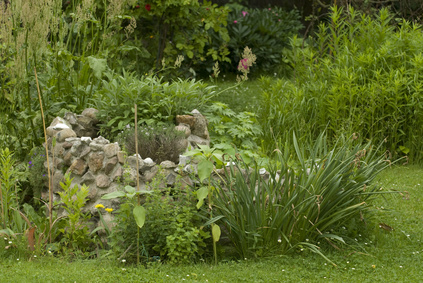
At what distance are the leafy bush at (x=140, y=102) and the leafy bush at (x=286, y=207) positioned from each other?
4.38ft

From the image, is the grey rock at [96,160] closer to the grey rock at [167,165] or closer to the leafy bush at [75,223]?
the leafy bush at [75,223]

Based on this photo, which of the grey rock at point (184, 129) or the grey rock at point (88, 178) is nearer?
the grey rock at point (88, 178)

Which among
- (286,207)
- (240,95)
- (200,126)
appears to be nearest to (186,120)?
(200,126)

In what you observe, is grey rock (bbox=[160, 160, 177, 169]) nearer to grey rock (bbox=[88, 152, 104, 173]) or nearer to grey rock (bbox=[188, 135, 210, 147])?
grey rock (bbox=[88, 152, 104, 173])

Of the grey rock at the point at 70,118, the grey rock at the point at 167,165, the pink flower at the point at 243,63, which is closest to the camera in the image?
the grey rock at the point at 167,165

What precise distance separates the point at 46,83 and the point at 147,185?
2083 millimetres

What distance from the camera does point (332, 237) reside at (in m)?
A: 4.05

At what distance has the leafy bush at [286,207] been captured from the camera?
13.4ft

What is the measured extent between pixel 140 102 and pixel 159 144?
59 centimetres

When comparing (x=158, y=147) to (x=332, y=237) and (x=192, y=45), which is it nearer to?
(x=332, y=237)

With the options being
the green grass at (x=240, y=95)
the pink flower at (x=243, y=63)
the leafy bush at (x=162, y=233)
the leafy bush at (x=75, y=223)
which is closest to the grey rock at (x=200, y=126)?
the pink flower at (x=243, y=63)

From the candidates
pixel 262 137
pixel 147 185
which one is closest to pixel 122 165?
pixel 147 185

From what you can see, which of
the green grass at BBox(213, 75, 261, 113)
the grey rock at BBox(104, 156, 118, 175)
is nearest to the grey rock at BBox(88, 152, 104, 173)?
the grey rock at BBox(104, 156, 118, 175)

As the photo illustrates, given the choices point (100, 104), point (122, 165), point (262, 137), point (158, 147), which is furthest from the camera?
point (262, 137)
